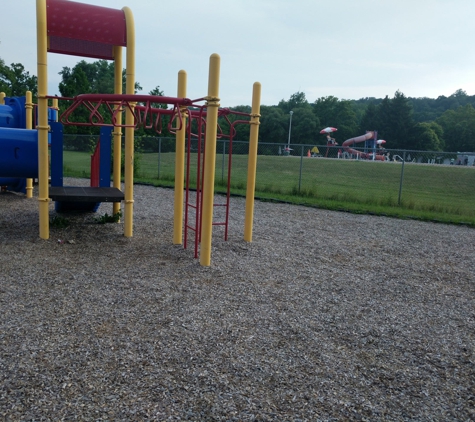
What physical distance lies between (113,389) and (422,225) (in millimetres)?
8644

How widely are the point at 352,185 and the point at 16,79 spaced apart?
115 ft

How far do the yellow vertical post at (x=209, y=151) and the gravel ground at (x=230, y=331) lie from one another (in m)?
0.32

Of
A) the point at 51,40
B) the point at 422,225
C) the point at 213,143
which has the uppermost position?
the point at 51,40

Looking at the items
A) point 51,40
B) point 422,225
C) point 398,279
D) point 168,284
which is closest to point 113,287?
point 168,284

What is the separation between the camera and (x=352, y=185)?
18.2 meters

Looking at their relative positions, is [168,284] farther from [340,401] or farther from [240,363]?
[340,401]

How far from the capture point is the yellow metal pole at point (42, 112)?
5863 mm

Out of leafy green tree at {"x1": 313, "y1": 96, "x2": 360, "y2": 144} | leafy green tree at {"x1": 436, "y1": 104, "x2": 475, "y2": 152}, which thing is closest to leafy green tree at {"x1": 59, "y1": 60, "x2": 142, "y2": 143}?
leafy green tree at {"x1": 313, "y1": 96, "x2": 360, "y2": 144}

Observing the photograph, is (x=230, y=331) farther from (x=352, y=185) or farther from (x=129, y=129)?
(x=352, y=185)

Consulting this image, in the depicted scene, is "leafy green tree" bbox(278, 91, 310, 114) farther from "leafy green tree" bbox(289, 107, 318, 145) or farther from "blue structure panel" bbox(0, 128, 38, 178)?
"blue structure panel" bbox(0, 128, 38, 178)

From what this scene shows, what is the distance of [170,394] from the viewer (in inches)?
108

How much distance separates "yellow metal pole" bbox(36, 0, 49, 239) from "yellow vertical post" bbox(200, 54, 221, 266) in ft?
8.01

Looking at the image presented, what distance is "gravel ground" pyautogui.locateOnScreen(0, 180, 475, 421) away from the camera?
2.71 metres

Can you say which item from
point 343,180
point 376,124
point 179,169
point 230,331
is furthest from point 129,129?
point 376,124
